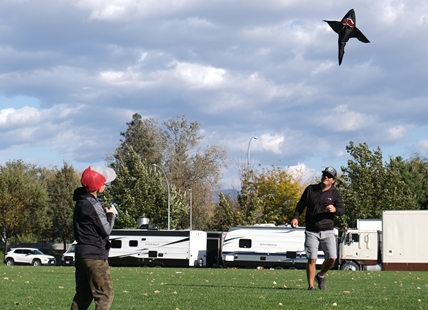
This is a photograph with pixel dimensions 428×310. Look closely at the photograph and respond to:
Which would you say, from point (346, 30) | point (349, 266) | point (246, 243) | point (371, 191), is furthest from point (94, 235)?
point (371, 191)

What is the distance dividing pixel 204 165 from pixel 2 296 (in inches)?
2615

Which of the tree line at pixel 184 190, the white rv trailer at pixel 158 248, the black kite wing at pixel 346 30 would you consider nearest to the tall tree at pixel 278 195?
the tree line at pixel 184 190

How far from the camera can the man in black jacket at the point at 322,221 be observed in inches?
449

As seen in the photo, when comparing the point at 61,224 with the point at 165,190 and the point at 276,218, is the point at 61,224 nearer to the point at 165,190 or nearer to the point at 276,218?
the point at 165,190

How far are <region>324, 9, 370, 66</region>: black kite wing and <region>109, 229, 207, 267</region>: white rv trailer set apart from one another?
35.8 meters

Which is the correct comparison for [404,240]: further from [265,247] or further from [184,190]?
[184,190]

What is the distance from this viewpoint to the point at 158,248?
48406 mm

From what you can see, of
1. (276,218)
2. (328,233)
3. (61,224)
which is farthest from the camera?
(61,224)

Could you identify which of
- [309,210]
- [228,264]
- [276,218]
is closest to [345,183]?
[276,218]

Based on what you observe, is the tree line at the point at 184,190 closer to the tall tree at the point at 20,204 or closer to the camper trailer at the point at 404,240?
the tall tree at the point at 20,204

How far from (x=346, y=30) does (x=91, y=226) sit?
776cm

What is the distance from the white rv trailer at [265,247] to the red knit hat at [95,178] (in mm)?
39080

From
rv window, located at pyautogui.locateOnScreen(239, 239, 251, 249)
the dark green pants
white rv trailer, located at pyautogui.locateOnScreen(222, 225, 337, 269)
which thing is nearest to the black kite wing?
the dark green pants

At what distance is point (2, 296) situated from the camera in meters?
10.7
